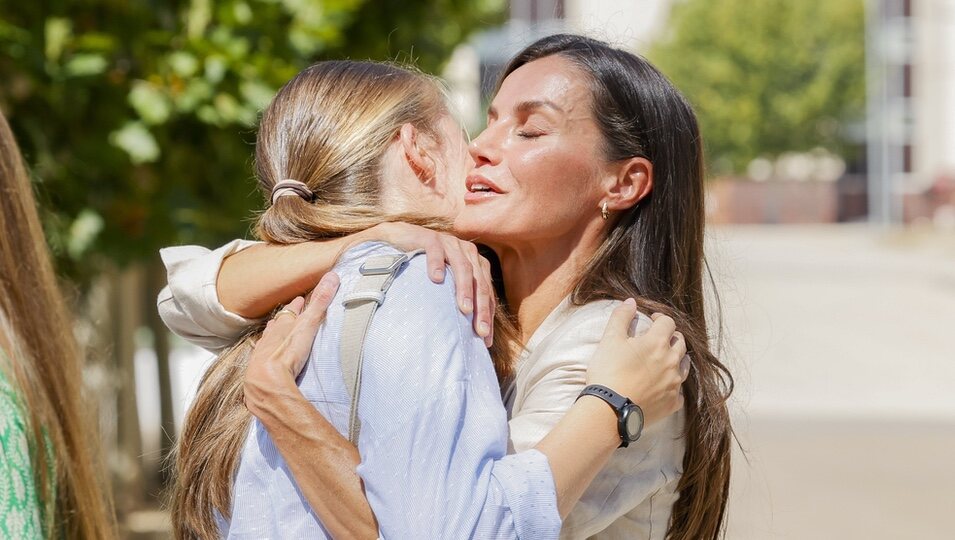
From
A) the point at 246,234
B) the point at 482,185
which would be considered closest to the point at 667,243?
the point at 482,185

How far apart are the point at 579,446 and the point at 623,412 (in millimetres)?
95

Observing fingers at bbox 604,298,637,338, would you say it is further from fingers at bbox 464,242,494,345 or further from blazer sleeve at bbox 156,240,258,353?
blazer sleeve at bbox 156,240,258,353

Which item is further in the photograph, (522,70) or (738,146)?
(738,146)

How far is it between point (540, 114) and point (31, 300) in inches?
41.9

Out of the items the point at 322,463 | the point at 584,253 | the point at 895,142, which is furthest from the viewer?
the point at 895,142

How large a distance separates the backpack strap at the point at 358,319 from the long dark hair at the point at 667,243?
1.48ft

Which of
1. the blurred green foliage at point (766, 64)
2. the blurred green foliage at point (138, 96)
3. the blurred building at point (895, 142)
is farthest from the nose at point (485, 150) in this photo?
the blurred green foliage at point (766, 64)

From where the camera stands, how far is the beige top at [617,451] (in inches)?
70.1

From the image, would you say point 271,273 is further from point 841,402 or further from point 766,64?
point 766,64

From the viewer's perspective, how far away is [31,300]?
93.9 inches

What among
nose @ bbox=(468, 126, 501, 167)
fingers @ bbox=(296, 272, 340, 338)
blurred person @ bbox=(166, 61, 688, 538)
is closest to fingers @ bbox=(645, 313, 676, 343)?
blurred person @ bbox=(166, 61, 688, 538)

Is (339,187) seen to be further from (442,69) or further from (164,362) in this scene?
(164,362)

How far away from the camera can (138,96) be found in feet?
14.0

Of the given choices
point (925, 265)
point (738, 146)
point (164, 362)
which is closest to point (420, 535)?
point (164, 362)
